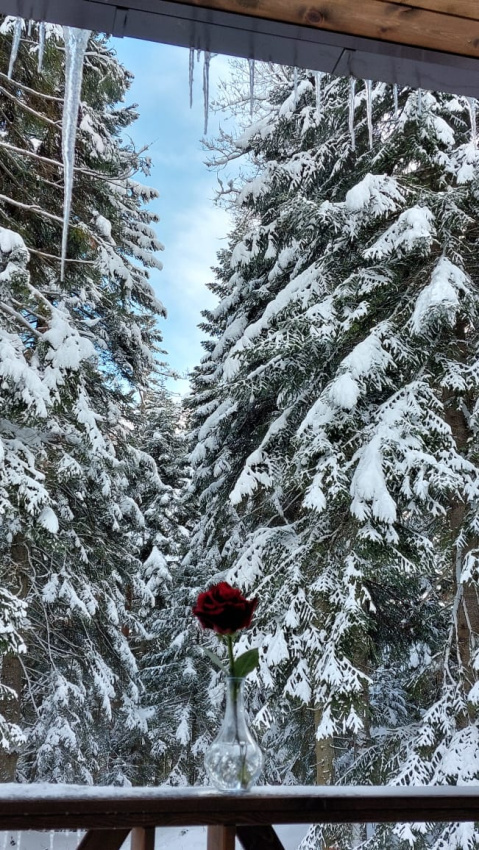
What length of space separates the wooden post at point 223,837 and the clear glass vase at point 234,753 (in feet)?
0.23

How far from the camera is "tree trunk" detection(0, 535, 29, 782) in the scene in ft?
18.0

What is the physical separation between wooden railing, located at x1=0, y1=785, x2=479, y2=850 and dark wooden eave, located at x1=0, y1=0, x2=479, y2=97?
51.7 inches

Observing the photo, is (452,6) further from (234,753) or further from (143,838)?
(143,838)

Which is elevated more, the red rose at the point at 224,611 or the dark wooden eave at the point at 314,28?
the dark wooden eave at the point at 314,28

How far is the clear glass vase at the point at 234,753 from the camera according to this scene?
127cm

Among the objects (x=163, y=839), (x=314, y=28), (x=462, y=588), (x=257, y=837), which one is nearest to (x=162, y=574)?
(x=163, y=839)

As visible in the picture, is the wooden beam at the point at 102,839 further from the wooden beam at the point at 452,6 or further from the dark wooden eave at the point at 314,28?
the wooden beam at the point at 452,6

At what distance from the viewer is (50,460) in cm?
595

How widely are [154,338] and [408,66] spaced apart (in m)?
9.32

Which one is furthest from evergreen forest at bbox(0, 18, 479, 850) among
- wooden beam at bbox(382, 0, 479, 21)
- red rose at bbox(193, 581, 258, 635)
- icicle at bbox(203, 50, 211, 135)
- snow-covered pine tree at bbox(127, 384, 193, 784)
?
red rose at bbox(193, 581, 258, 635)

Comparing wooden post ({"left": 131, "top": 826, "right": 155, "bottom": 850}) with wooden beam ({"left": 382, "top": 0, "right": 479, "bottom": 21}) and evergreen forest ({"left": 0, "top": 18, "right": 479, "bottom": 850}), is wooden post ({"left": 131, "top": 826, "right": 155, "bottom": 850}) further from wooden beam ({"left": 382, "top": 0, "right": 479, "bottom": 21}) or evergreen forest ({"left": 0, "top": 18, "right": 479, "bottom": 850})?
evergreen forest ({"left": 0, "top": 18, "right": 479, "bottom": 850})

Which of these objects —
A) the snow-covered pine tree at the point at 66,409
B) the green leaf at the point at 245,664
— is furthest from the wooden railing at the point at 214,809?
the snow-covered pine tree at the point at 66,409

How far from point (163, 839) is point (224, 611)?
8.42 m

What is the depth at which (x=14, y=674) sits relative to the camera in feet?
19.4
